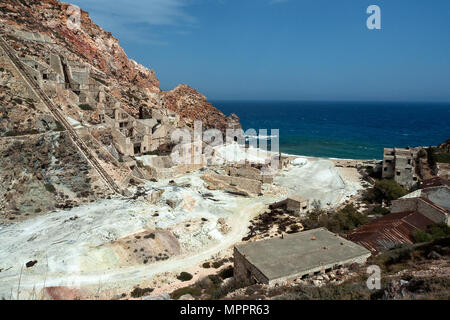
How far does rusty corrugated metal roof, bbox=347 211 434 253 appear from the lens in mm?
17047

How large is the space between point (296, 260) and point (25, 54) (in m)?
39.3

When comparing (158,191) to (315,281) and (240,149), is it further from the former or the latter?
(240,149)

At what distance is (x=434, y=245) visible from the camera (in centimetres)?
1388

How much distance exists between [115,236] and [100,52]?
4971 centimetres

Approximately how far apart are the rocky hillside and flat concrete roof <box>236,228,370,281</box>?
120ft

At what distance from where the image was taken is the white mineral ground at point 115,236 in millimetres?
16531

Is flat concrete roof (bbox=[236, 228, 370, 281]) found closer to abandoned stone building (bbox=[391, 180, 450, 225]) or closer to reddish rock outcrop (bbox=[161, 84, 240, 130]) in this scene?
abandoned stone building (bbox=[391, 180, 450, 225])

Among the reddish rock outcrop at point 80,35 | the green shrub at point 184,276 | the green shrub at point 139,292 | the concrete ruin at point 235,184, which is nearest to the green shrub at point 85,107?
the concrete ruin at point 235,184

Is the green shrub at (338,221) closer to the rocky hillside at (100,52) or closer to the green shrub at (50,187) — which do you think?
the green shrub at (50,187)

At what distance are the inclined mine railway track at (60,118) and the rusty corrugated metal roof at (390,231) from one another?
67.0 ft

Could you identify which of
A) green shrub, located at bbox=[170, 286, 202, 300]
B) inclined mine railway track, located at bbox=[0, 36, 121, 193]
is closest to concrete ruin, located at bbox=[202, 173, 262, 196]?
inclined mine railway track, located at bbox=[0, 36, 121, 193]

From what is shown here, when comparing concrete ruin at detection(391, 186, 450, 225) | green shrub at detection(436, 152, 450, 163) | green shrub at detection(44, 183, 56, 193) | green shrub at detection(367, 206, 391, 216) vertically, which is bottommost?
green shrub at detection(367, 206, 391, 216)
